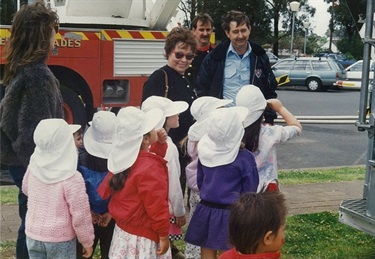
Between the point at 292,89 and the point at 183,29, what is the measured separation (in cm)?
2163

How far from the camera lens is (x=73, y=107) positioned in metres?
8.44

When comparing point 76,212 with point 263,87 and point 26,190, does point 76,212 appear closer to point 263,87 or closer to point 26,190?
point 26,190

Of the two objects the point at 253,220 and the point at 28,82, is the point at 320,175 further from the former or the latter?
the point at 253,220

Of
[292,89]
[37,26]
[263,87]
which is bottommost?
[292,89]

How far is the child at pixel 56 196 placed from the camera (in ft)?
10.5

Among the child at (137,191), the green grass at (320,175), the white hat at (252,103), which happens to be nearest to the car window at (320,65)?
the green grass at (320,175)

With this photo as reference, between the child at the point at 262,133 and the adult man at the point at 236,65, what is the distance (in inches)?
27.0

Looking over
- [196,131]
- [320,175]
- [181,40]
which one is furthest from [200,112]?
[320,175]

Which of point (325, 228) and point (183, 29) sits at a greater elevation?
point (183, 29)

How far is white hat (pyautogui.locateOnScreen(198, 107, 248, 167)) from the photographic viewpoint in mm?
3424

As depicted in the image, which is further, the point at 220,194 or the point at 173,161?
the point at 173,161

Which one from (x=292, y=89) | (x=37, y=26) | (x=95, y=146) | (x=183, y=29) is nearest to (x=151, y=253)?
(x=95, y=146)

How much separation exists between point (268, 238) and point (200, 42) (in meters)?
3.41

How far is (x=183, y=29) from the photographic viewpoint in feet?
14.6
